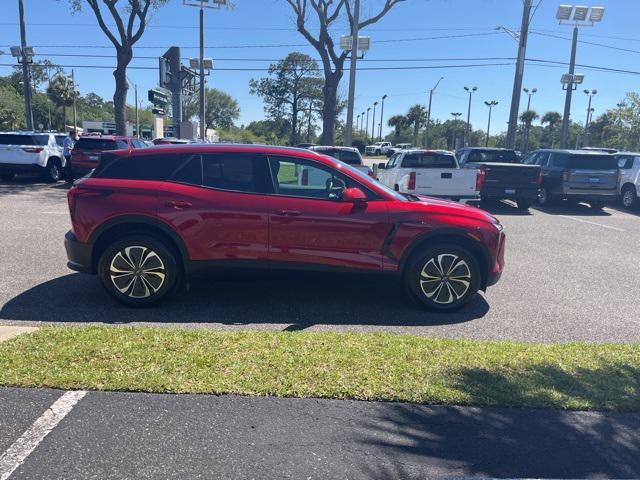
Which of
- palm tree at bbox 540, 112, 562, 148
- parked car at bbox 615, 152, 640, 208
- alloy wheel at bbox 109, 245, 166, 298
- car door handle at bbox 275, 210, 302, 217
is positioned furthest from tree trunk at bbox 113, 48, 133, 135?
palm tree at bbox 540, 112, 562, 148

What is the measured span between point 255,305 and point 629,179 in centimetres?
1474

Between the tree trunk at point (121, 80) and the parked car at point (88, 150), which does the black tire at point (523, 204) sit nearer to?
the parked car at point (88, 150)

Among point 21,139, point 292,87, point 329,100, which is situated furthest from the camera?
point 292,87

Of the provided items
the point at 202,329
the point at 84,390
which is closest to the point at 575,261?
the point at 202,329

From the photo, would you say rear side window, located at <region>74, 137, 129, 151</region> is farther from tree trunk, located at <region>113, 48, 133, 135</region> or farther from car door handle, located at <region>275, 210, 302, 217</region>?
car door handle, located at <region>275, 210, 302, 217</region>

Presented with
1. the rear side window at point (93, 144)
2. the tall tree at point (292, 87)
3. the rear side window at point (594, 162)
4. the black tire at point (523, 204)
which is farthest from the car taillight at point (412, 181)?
the tall tree at point (292, 87)

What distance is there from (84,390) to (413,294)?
134 inches

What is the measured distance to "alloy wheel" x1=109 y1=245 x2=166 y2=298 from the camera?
5.60 meters

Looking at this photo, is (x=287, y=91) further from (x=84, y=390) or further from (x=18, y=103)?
(x=84, y=390)

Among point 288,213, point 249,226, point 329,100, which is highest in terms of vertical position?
point 329,100

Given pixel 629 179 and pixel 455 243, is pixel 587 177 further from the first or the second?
pixel 455 243

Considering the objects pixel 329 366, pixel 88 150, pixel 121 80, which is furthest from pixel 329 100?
pixel 329 366

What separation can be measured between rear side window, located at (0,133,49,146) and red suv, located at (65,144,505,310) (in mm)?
13653

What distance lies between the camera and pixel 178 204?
5.58m
